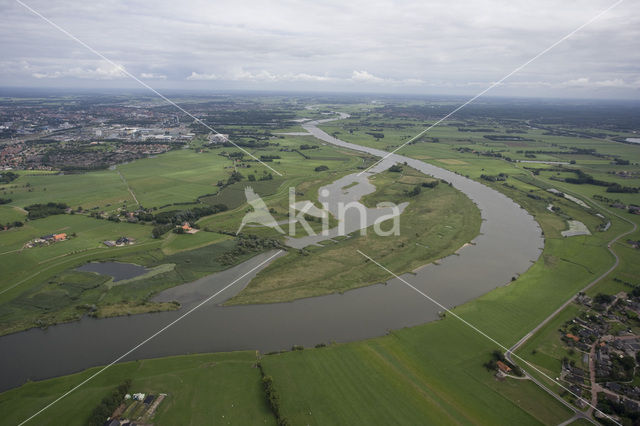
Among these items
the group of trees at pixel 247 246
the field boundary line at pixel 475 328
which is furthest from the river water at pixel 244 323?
the group of trees at pixel 247 246

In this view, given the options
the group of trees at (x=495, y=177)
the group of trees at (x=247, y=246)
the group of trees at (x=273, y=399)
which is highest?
the group of trees at (x=495, y=177)

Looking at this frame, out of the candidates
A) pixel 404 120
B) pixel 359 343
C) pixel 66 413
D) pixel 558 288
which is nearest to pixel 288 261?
pixel 359 343

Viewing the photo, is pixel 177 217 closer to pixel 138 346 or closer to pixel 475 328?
pixel 138 346

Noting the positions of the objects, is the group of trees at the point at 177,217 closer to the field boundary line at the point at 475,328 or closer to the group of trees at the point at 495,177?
the field boundary line at the point at 475,328

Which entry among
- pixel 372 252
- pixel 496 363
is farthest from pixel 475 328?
pixel 372 252

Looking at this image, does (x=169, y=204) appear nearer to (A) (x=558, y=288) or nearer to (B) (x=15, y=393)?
(B) (x=15, y=393)

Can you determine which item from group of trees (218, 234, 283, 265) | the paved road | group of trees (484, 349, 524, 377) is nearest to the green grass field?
group of trees (218, 234, 283, 265)
